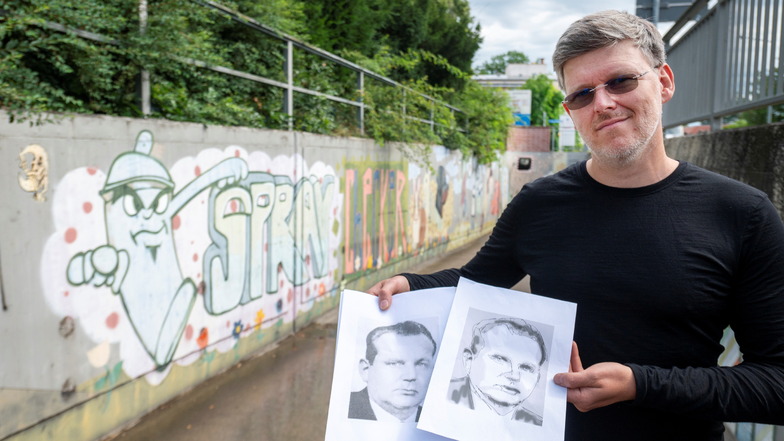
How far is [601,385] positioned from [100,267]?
375cm

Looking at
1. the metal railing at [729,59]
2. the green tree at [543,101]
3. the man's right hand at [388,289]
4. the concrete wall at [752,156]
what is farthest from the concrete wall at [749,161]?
the green tree at [543,101]

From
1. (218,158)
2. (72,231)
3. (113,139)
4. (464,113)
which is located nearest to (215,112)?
(218,158)

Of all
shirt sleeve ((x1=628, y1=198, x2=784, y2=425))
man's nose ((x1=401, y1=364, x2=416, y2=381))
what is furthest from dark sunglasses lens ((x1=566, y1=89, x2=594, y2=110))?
man's nose ((x1=401, y1=364, x2=416, y2=381))

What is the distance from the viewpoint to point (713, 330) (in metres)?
1.59

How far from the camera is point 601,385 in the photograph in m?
1.46

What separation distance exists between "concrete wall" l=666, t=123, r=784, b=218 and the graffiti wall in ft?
12.7

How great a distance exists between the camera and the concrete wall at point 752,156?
9.26ft

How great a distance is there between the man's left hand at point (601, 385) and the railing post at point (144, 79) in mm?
4361

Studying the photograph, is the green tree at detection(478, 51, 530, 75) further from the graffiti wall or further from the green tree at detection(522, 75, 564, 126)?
the graffiti wall

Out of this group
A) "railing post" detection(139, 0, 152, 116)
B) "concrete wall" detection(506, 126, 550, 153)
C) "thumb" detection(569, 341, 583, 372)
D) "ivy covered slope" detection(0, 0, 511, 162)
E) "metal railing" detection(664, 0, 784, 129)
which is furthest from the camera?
"concrete wall" detection(506, 126, 550, 153)

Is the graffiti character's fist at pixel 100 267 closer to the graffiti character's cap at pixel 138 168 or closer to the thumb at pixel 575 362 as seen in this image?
the graffiti character's cap at pixel 138 168

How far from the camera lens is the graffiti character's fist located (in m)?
4.10

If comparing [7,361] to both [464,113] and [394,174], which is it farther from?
[464,113]

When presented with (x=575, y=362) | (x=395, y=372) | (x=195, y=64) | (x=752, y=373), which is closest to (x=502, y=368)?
(x=575, y=362)
